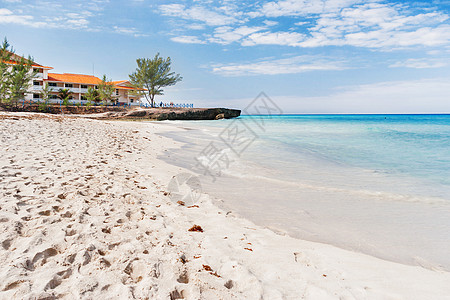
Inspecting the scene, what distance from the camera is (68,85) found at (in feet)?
152

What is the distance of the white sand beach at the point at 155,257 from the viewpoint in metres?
1.99

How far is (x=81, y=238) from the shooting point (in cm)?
259

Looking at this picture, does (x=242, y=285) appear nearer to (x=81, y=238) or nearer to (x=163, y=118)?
(x=81, y=238)

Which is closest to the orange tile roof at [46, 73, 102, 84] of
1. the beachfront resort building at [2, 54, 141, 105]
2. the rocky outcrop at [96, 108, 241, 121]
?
the beachfront resort building at [2, 54, 141, 105]

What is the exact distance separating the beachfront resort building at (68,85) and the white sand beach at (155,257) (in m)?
42.7

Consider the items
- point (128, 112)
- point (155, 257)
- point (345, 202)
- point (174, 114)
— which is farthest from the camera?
point (174, 114)

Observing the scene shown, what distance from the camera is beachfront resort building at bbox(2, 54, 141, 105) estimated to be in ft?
136

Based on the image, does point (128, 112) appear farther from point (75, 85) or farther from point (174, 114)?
point (75, 85)

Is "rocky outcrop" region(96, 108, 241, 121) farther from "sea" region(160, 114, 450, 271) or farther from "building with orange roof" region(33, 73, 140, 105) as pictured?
"sea" region(160, 114, 450, 271)

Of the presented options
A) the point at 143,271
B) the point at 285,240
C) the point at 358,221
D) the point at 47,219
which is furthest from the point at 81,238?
the point at 358,221

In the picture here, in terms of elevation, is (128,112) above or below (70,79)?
below

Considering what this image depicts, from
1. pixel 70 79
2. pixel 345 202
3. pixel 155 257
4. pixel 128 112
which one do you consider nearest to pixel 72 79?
pixel 70 79

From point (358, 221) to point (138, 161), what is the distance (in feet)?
19.1

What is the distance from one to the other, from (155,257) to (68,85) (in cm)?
5483
